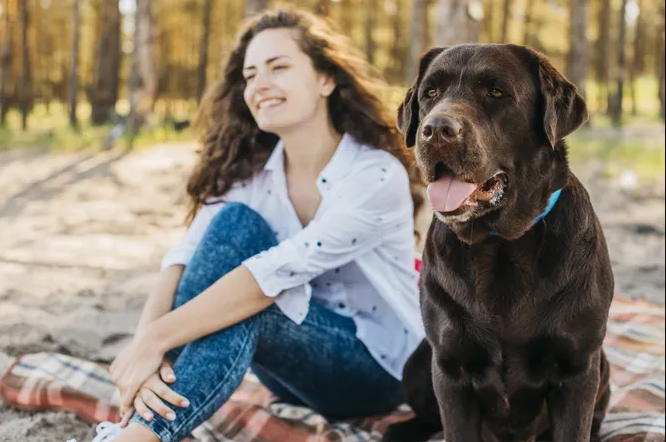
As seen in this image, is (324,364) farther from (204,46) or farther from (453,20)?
(204,46)

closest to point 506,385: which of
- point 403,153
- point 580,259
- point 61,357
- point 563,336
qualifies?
point 563,336

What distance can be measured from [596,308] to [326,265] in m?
1.02

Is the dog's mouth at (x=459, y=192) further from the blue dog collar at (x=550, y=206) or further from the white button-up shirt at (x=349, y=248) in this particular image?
the white button-up shirt at (x=349, y=248)

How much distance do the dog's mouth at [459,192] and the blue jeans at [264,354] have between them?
39.2 inches

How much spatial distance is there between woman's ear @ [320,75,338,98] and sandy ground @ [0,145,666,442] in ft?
5.41

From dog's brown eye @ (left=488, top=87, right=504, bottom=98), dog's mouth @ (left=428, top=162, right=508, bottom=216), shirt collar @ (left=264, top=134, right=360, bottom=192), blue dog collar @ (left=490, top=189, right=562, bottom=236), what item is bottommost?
shirt collar @ (left=264, top=134, right=360, bottom=192)

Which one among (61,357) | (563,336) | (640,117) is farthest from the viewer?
(640,117)

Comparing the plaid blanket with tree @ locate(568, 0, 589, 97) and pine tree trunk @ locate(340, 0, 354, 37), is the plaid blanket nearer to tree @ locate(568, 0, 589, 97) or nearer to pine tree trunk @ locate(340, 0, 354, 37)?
tree @ locate(568, 0, 589, 97)

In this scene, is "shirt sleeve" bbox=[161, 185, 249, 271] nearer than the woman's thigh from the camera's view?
No

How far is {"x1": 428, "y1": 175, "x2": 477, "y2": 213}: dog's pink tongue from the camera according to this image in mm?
2062

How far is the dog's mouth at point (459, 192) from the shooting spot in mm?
2066

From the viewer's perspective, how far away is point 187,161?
10.9 m

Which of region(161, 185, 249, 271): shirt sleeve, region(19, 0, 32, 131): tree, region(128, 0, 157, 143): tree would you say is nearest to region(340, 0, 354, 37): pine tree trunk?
region(19, 0, 32, 131): tree

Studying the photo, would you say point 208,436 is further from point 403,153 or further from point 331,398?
point 403,153
